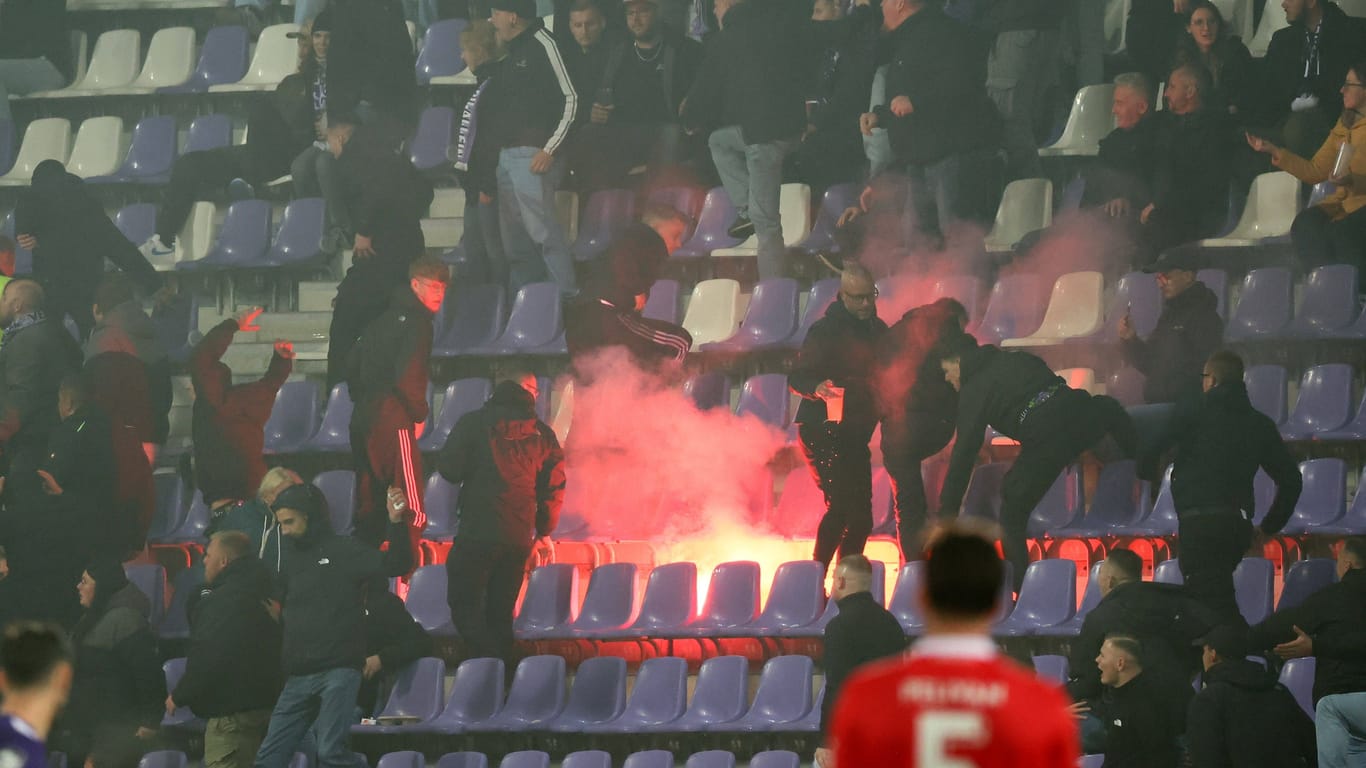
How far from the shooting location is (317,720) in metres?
9.27

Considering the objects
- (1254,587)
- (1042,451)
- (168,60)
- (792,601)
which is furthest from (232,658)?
(168,60)

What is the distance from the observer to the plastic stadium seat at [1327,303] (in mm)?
10648

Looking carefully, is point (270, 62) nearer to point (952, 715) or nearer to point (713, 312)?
point (713, 312)

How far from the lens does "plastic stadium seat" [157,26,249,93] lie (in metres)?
14.3

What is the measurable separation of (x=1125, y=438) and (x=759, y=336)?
7.83 feet

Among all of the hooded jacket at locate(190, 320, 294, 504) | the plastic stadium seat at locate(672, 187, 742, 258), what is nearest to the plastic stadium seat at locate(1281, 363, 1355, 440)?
the plastic stadium seat at locate(672, 187, 742, 258)

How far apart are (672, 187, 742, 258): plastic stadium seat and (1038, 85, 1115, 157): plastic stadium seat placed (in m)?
1.80

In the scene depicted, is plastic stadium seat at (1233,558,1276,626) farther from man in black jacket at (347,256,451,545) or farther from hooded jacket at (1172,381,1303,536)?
man in black jacket at (347,256,451,545)

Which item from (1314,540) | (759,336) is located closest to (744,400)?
(759,336)

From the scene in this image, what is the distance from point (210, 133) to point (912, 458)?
5.71 m

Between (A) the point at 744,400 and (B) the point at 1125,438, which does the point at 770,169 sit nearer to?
(A) the point at 744,400

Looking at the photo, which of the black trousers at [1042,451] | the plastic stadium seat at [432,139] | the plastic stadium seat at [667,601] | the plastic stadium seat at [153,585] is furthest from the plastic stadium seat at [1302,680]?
the plastic stadium seat at [432,139]

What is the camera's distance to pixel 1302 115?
11648mm

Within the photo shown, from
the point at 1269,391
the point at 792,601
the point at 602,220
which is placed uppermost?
the point at 602,220
